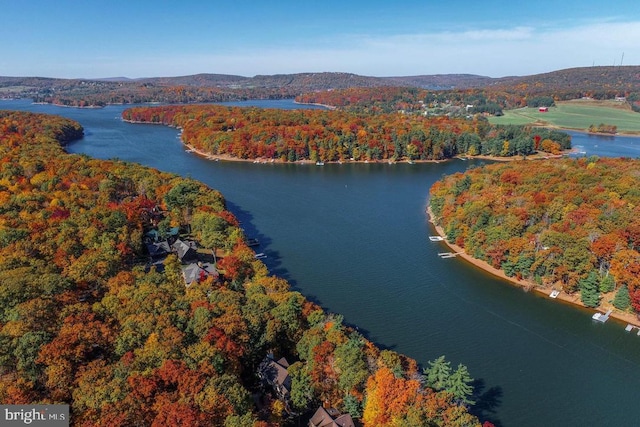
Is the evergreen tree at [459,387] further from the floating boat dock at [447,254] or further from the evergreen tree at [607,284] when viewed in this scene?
the floating boat dock at [447,254]

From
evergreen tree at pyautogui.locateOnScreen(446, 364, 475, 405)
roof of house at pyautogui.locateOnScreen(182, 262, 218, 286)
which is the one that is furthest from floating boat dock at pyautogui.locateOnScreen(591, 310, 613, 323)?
roof of house at pyautogui.locateOnScreen(182, 262, 218, 286)

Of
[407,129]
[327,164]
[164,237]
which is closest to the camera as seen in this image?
[164,237]

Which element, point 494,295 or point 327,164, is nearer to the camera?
point 494,295

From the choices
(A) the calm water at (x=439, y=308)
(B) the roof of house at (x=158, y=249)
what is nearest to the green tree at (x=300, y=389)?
(A) the calm water at (x=439, y=308)

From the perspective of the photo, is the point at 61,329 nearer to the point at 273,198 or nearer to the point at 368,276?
the point at 368,276

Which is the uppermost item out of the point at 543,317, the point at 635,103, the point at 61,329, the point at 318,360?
the point at 635,103

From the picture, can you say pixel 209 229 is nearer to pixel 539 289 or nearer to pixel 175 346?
pixel 175 346

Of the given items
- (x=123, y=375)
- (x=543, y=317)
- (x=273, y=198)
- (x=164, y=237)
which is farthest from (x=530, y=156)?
(x=123, y=375)
